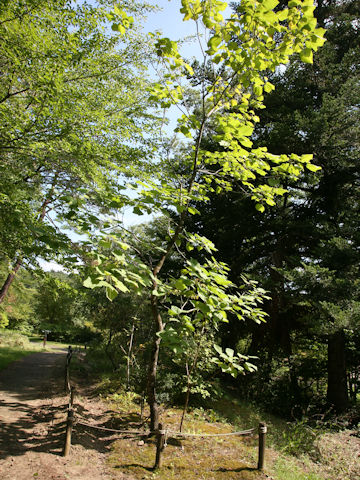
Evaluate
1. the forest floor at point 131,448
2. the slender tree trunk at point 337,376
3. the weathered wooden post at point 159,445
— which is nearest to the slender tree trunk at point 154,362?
the weathered wooden post at point 159,445

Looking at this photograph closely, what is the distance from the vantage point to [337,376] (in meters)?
8.25

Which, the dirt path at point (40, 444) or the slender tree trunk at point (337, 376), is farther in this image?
the slender tree trunk at point (337, 376)

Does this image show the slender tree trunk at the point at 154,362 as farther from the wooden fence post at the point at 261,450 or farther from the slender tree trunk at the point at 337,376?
the slender tree trunk at the point at 337,376

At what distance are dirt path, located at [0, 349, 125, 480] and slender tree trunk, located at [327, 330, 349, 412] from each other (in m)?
6.86

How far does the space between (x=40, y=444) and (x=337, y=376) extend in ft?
26.3

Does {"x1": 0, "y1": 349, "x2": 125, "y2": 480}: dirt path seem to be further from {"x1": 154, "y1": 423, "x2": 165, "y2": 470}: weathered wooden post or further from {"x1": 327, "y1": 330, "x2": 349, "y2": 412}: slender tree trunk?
{"x1": 327, "y1": 330, "x2": 349, "y2": 412}: slender tree trunk

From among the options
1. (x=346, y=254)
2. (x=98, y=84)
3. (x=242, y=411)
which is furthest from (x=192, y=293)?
(x=242, y=411)

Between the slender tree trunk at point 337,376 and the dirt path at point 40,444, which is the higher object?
the slender tree trunk at point 337,376

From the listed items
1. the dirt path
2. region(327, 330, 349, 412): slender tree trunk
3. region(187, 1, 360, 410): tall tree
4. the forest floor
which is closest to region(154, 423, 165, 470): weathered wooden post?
the forest floor

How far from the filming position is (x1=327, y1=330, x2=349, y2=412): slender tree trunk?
8078mm

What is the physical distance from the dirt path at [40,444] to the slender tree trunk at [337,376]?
686 cm

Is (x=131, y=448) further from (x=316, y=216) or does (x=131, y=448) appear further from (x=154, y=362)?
(x=316, y=216)

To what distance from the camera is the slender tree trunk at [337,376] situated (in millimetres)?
8078

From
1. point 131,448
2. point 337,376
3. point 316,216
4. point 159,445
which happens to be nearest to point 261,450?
point 159,445
